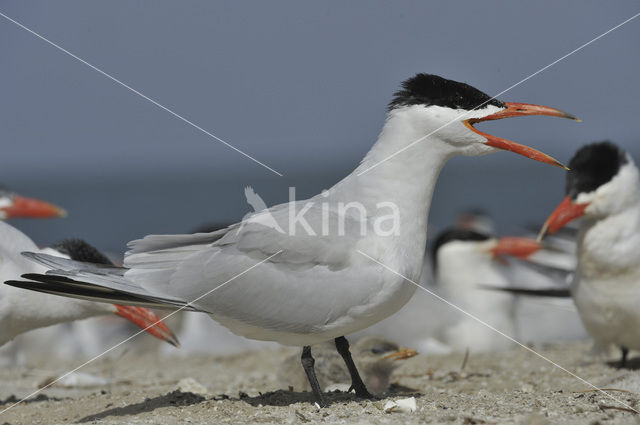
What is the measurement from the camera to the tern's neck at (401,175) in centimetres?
404

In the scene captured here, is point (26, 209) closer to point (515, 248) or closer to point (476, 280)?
point (476, 280)

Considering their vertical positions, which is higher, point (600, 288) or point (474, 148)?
point (474, 148)

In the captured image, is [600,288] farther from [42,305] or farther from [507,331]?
[42,305]

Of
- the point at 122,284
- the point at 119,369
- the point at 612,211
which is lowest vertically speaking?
the point at 119,369

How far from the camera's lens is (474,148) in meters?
4.18

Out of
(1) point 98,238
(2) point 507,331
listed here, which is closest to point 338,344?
(2) point 507,331

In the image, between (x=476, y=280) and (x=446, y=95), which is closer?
(x=446, y=95)

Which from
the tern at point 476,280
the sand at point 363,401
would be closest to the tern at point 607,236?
the sand at point 363,401

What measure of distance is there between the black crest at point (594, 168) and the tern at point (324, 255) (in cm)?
172

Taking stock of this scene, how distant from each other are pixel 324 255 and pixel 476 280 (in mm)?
4849

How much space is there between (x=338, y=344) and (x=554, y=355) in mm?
3314

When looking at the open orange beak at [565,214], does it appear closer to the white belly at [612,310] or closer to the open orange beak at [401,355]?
the white belly at [612,310]

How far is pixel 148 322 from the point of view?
509 centimetres

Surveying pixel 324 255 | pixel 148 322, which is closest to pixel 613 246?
pixel 324 255
